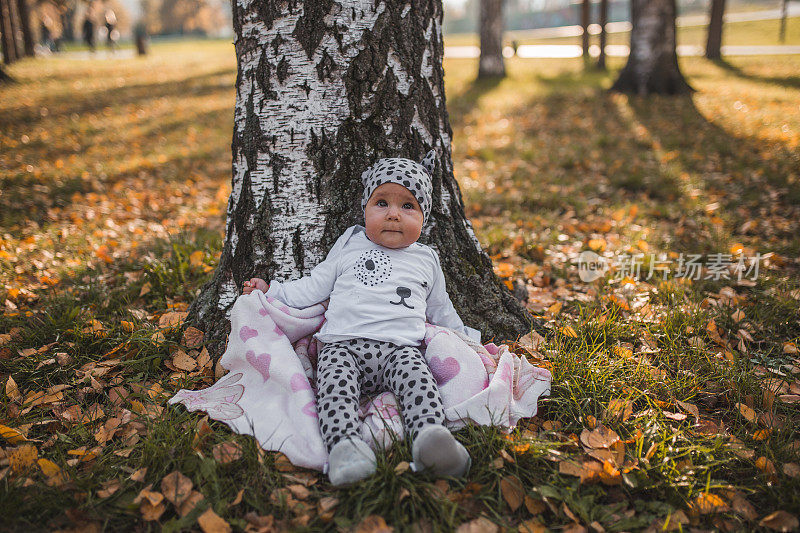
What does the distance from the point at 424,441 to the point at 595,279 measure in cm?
220

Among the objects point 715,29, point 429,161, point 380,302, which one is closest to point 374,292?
point 380,302

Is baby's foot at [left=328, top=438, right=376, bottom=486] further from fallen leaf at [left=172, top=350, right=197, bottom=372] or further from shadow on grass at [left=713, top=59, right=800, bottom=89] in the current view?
shadow on grass at [left=713, top=59, right=800, bottom=89]

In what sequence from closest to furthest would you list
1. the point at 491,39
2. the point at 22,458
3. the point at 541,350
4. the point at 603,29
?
the point at 22,458, the point at 541,350, the point at 491,39, the point at 603,29

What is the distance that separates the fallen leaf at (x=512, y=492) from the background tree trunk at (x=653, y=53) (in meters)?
10.2

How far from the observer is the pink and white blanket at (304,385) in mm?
1996

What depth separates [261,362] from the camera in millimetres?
2246

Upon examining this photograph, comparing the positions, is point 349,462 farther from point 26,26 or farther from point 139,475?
point 26,26

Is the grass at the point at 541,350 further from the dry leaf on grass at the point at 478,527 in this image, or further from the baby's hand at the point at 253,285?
the baby's hand at the point at 253,285

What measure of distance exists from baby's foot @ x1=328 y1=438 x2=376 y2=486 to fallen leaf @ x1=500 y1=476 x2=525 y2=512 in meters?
0.48

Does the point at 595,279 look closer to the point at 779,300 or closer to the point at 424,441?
the point at 779,300

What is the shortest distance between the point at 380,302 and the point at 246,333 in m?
0.64

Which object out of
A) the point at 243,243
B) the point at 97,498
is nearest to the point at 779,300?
the point at 243,243

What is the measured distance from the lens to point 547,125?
8.61 m

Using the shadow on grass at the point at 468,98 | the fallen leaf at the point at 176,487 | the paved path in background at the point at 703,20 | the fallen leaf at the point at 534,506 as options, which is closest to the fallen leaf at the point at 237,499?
the fallen leaf at the point at 176,487
